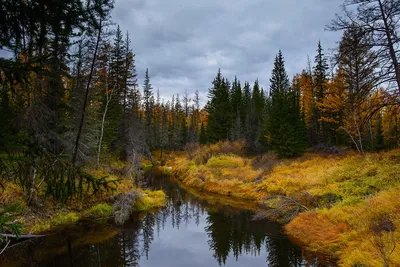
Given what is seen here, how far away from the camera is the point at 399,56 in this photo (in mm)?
9234

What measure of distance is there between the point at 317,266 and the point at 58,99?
1606 centimetres

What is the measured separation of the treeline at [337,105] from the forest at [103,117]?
0.08 m

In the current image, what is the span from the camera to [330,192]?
14.8 metres

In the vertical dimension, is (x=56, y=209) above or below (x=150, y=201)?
above

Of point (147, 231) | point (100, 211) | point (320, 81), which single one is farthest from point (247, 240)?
point (320, 81)

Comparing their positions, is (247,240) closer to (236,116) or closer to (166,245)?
(166,245)

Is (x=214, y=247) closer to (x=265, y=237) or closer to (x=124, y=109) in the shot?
(x=265, y=237)

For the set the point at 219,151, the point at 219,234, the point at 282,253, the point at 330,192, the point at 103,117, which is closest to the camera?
the point at 282,253

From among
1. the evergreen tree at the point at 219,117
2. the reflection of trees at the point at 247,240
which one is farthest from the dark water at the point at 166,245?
the evergreen tree at the point at 219,117

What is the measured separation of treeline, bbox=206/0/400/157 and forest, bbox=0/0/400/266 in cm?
8

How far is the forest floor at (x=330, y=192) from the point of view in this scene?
328 inches

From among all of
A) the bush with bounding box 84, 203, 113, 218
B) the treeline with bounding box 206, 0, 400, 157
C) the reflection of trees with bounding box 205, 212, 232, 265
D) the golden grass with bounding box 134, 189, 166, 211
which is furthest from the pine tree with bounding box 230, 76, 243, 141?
the bush with bounding box 84, 203, 113, 218

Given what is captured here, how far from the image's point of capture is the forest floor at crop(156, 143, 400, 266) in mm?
8344

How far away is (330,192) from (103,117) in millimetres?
15485
